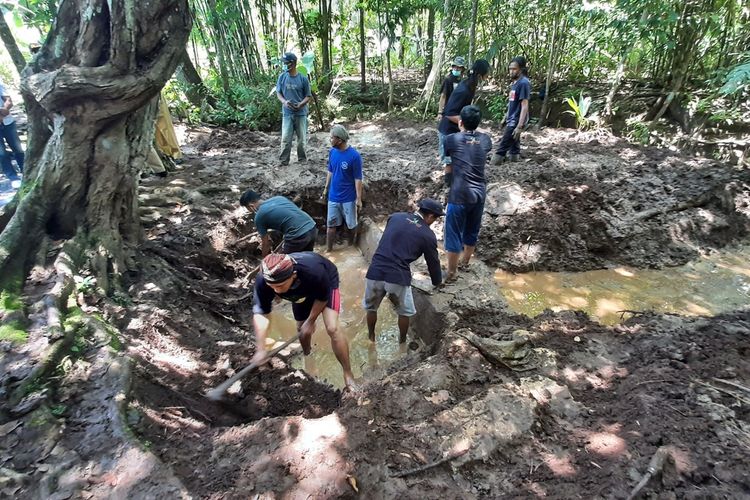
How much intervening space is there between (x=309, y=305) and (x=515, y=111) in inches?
200

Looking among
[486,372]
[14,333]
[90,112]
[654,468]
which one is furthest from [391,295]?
[90,112]

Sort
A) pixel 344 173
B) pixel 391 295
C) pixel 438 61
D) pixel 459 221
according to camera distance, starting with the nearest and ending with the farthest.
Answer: pixel 391 295 < pixel 459 221 < pixel 344 173 < pixel 438 61

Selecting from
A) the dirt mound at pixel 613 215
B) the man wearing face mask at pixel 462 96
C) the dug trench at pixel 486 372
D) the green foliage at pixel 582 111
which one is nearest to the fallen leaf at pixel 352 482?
the dug trench at pixel 486 372

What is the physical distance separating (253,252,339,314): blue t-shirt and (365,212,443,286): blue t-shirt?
23.2 inches

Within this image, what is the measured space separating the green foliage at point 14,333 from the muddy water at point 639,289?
4645mm

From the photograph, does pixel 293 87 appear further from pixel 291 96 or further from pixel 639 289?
pixel 639 289

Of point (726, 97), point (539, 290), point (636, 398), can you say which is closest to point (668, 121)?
point (726, 97)

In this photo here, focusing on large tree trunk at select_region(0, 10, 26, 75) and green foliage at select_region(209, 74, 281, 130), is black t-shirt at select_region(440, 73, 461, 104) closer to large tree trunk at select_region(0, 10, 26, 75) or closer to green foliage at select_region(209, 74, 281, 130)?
green foliage at select_region(209, 74, 281, 130)

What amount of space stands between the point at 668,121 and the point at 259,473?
981cm

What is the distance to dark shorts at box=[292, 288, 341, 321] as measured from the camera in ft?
11.9

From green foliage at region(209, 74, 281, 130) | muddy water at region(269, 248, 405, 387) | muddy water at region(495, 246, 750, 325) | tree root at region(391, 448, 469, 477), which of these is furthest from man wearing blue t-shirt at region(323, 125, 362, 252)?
green foliage at region(209, 74, 281, 130)

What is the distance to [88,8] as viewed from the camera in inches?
148

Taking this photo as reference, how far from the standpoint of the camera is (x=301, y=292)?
3420 mm

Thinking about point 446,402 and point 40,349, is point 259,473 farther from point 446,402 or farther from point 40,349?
point 40,349
